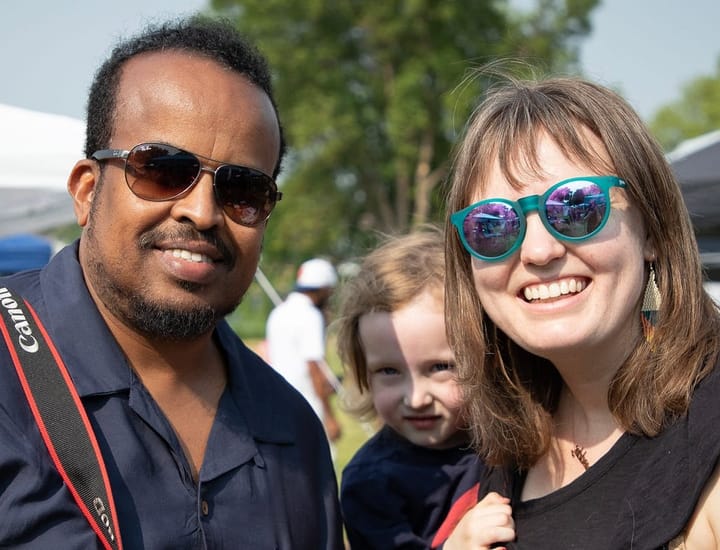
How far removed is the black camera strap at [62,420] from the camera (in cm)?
169

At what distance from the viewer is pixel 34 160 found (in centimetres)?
579

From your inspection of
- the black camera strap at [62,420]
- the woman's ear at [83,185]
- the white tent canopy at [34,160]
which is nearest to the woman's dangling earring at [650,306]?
the black camera strap at [62,420]

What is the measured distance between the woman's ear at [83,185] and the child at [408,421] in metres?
1.15

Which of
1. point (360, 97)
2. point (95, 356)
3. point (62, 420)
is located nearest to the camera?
point (62, 420)

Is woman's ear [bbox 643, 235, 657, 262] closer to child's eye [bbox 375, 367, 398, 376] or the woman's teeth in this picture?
the woman's teeth

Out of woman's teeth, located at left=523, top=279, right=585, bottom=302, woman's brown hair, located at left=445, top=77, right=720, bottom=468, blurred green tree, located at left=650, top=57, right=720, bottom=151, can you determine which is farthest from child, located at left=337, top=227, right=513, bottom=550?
blurred green tree, located at left=650, top=57, right=720, bottom=151

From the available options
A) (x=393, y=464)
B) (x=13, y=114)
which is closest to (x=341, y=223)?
(x=13, y=114)

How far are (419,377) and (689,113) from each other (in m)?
59.7

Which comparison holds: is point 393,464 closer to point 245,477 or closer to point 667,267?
point 245,477

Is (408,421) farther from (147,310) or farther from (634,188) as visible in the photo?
(634,188)

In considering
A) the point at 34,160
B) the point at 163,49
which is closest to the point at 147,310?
the point at 163,49

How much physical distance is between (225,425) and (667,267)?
113 centimetres

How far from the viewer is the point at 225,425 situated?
82.0 inches

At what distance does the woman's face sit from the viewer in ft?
5.92
